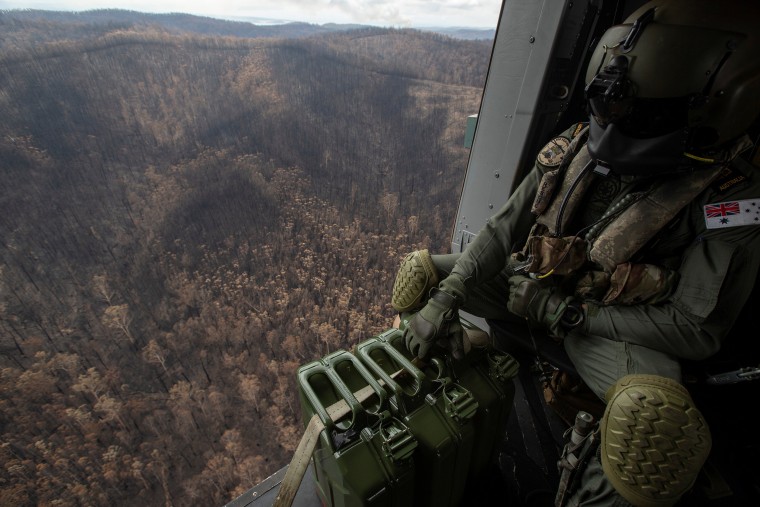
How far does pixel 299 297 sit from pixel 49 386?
7.51m

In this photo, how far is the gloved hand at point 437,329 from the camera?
132cm

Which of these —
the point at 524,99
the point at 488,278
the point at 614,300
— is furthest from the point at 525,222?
the point at 524,99

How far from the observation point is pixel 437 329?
131cm

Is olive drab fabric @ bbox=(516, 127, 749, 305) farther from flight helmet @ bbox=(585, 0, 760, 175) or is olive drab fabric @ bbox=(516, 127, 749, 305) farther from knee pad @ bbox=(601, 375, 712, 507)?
knee pad @ bbox=(601, 375, 712, 507)

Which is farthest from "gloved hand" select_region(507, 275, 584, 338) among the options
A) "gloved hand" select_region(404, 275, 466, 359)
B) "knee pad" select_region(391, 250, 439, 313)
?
"knee pad" select_region(391, 250, 439, 313)

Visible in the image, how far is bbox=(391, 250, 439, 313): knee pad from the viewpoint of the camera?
163 centimetres

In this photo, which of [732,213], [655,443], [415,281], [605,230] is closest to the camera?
[655,443]

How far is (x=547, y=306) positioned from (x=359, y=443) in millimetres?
901

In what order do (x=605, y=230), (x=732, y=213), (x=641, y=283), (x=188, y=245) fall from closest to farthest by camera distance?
(x=732, y=213) → (x=641, y=283) → (x=605, y=230) → (x=188, y=245)

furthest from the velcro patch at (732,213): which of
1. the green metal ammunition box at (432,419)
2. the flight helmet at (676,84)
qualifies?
the green metal ammunition box at (432,419)

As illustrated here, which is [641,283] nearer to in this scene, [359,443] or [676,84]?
[676,84]

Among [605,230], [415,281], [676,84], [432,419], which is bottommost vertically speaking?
[432,419]

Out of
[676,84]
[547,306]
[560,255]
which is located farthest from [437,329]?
[676,84]

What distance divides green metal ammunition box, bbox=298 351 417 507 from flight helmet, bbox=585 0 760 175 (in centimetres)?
117
